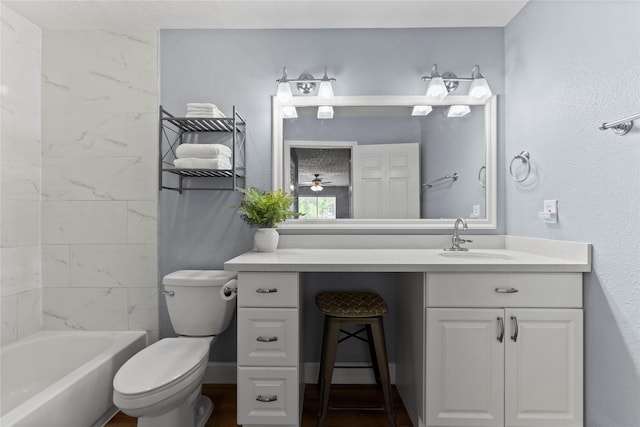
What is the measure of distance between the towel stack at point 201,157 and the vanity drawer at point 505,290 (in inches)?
50.8

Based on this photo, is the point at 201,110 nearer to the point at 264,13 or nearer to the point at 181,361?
the point at 264,13

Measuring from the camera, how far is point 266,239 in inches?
75.9

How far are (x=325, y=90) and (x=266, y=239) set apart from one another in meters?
0.98

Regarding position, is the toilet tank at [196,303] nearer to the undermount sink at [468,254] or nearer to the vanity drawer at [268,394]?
the vanity drawer at [268,394]

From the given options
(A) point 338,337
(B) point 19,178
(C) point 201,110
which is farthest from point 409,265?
(B) point 19,178

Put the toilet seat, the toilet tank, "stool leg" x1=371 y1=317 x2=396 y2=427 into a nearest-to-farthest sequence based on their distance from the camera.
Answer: the toilet seat → "stool leg" x1=371 y1=317 x2=396 y2=427 → the toilet tank

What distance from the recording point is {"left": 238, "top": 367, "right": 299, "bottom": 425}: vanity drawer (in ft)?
4.85

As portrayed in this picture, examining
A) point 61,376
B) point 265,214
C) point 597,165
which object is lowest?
point 61,376

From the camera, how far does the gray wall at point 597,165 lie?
49.1 inches

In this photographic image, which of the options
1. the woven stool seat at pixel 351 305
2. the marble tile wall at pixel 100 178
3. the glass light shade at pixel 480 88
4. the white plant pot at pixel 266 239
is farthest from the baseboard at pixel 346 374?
the glass light shade at pixel 480 88

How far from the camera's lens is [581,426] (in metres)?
1.43

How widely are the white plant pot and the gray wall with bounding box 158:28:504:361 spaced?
233 mm

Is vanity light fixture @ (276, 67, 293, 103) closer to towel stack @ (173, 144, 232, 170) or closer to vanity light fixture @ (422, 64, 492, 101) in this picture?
towel stack @ (173, 144, 232, 170)

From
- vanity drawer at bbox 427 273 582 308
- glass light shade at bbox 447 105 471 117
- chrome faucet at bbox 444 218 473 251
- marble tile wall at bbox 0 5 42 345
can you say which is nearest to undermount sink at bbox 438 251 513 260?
chrome faucet at bbox 444 218 473 251
